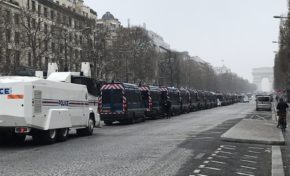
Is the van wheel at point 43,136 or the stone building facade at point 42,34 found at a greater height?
the stone building facade at point 42,34

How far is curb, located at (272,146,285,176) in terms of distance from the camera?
478 inches

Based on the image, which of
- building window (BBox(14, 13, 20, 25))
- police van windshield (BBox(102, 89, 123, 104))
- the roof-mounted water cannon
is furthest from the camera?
building window (BBox(14, 13, 20, 25))

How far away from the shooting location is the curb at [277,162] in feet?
39.9

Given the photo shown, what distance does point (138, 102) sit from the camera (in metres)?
41.7

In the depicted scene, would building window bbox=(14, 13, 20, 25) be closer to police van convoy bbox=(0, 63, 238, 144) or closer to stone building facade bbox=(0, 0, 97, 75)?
stone building facade bbox=(0, 0, 97, 75)

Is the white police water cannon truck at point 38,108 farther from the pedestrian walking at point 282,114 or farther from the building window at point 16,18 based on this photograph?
the building window at point 16,18

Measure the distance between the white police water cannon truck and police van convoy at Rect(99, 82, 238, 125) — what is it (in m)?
13.8

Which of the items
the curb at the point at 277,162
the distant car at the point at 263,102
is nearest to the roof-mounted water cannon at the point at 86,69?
the curb at the point at 277,162

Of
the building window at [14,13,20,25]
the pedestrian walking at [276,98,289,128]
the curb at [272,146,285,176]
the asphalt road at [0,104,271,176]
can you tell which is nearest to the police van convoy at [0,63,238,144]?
the asphalt road at [0,104,271,176]

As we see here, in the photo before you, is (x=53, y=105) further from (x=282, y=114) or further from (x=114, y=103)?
(x=114, y=103)

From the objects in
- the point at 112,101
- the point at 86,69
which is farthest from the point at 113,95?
the point at 86,69

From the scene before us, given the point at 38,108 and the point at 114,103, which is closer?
the point at 38,108

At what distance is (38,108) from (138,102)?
76.3 feet

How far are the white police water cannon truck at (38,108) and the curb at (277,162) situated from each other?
7954mm
